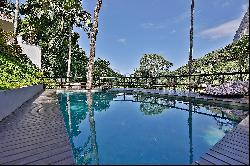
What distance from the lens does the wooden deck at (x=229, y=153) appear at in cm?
409

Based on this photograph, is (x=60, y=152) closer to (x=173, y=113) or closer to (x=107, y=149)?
(x=107, y=149)

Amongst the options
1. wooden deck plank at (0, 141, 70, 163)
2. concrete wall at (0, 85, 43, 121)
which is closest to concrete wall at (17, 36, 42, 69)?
concrete wall at (0, 85, 43, 121)

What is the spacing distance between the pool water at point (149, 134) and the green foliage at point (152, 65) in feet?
220

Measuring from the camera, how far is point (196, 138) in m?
6.95

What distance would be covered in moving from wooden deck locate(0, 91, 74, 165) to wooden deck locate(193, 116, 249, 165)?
7.41 feet

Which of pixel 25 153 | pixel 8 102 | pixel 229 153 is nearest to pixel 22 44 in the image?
pixel 8 102

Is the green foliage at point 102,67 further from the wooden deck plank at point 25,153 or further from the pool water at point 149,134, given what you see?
the wooden deck plank at point 25,153

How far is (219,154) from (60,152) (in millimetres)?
2774

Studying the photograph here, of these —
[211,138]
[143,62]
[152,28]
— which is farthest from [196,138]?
[152,28]

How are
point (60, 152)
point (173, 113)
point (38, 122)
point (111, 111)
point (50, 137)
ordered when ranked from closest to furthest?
point (60, 152) < point (50, 137) < point (38, 122) < point (173, 113) < point (111, 111)

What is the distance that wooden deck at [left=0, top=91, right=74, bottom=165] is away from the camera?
13.7ft

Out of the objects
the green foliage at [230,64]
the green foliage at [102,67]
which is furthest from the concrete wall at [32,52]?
the green foliage at [102,67]

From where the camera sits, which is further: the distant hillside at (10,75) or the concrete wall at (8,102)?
the distant hillside at (10,75)

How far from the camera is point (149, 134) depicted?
7.40m
